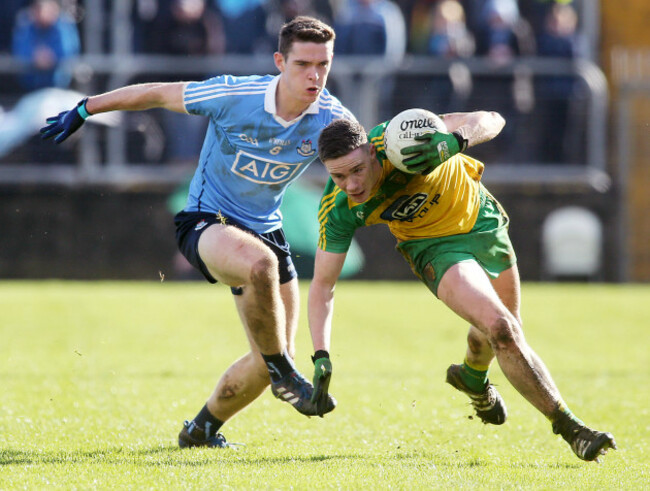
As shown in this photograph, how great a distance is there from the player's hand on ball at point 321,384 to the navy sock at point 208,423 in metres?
0.88

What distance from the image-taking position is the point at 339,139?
18.4ft

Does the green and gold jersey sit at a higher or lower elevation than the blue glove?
lower

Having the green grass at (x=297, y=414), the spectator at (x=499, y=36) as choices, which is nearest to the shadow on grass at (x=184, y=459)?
the green grass at (x=297, y=414)

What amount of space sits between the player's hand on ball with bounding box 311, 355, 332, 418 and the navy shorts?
64cm

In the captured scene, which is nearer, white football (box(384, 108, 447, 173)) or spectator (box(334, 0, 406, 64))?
white football (box(384, 108, 447, 173))

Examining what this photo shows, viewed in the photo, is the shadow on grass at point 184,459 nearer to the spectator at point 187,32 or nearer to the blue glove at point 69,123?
the blue glove at point 69,123

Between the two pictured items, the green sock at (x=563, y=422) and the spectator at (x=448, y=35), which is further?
the spectator at (x=448, y=35)

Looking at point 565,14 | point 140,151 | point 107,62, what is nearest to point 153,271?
point 140,151

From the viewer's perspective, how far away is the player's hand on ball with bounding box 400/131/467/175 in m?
5.55

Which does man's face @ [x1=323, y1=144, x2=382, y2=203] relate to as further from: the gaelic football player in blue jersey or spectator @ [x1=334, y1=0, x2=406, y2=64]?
spectator @ [x1=334, y1=0, x2=406, y2=64]

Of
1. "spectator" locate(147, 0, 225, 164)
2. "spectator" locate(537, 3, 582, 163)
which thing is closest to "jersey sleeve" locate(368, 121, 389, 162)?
"spectator" locate(147, 0, 225, 164)

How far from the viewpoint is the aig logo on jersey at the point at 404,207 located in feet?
19.5

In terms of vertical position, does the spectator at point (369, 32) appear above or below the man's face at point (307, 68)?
below

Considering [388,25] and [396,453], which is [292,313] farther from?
[388,25]
